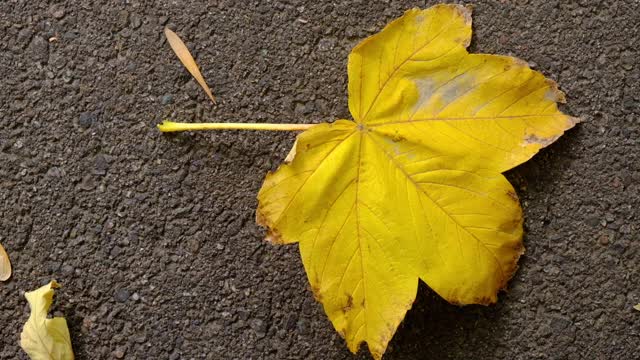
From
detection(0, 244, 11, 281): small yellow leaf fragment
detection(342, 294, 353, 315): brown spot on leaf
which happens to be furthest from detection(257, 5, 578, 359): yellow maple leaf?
detection(0, 244, 11, 281): small yellow leaf fragment

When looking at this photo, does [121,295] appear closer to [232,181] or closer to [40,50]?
[232,181]

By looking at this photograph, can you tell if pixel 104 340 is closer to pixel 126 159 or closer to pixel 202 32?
pixel 126 159

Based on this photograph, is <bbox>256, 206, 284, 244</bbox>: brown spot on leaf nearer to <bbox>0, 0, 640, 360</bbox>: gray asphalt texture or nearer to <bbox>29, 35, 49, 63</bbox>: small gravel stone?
<bbox>0, 0, 640, 360</bbox>: gray asphalt texture

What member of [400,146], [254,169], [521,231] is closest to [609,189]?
[521,231]

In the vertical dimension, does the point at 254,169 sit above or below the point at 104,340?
above

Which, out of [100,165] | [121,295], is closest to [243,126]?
[100,165]

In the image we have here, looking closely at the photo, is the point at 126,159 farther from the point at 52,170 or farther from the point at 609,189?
the point at 609,189

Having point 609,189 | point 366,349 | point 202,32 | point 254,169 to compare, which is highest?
point 202,32

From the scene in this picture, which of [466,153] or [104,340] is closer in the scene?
[466,153]
